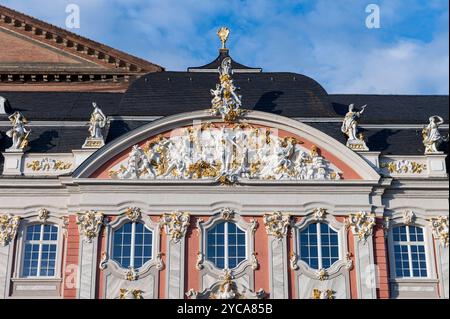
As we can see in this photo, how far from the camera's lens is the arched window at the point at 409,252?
90.5 ft

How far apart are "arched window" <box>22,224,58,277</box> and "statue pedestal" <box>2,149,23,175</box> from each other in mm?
2027

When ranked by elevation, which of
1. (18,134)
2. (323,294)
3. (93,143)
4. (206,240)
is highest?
(18,134)

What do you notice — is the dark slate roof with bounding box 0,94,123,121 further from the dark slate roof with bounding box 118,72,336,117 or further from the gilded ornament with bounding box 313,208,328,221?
the gilded ornament with bounding box 313,208,328,221

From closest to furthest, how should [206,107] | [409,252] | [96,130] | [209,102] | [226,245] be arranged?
[226,245] < [409,252] < [96,130] < [206,107] < [209,102]

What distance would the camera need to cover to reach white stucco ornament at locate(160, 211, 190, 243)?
27203 mm

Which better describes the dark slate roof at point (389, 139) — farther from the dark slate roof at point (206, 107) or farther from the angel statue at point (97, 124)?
the angel statue at point (97, 124)

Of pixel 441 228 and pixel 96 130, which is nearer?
pixel 441 228

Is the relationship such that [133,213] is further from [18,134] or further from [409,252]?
[409,252]

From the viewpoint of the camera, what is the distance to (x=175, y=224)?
27344 mm

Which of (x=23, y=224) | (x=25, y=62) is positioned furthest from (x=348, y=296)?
(x=25, y=62)

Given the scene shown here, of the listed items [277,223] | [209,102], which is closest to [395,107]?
[209,102]

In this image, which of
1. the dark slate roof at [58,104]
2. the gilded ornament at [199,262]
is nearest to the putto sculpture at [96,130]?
the dark slate roof at [58,104]

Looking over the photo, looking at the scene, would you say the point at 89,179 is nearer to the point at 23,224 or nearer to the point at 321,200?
the point at 23,224

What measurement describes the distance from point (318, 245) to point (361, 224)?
5.19 feet
